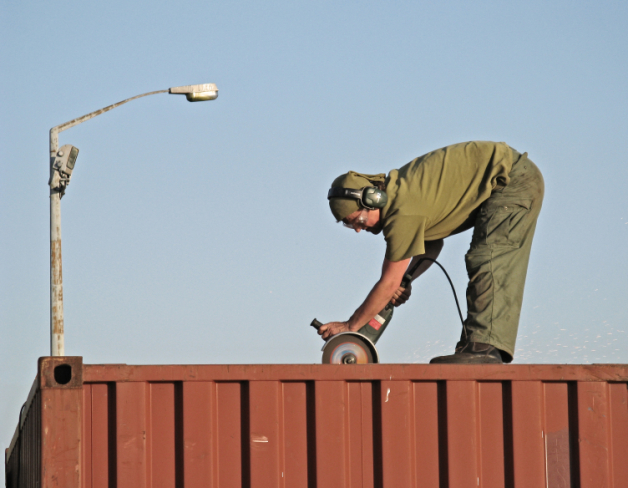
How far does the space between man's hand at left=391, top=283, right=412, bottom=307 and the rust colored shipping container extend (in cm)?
124

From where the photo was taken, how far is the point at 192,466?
155 inches

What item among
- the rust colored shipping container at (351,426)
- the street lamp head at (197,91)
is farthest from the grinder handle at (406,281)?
the street lamp head at (197,91)

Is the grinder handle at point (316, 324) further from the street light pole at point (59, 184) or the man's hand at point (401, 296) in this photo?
the street light pole at point (59, 184)

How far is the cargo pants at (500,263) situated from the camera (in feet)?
15.6

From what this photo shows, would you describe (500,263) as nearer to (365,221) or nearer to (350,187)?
(365,221)

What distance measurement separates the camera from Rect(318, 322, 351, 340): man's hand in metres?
4.86

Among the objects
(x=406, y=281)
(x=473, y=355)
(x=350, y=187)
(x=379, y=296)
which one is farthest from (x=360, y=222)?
(x=473, y=355)

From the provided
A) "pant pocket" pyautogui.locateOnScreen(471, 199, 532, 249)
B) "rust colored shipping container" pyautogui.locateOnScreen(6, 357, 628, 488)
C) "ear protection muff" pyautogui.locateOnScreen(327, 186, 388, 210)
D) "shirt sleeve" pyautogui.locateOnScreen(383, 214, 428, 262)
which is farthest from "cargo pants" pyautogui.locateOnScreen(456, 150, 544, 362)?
"rust colored shipping container" pyautogui.locateOnScreen(6, 357, 628, 488)

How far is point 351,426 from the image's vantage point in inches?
157

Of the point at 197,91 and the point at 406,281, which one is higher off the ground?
the point at 197,91

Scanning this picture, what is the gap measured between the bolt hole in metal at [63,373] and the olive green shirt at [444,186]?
181 centimetres

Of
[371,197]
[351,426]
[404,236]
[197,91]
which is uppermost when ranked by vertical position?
[197,91]

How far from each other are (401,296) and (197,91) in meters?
6.81

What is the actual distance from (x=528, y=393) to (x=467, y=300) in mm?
991
